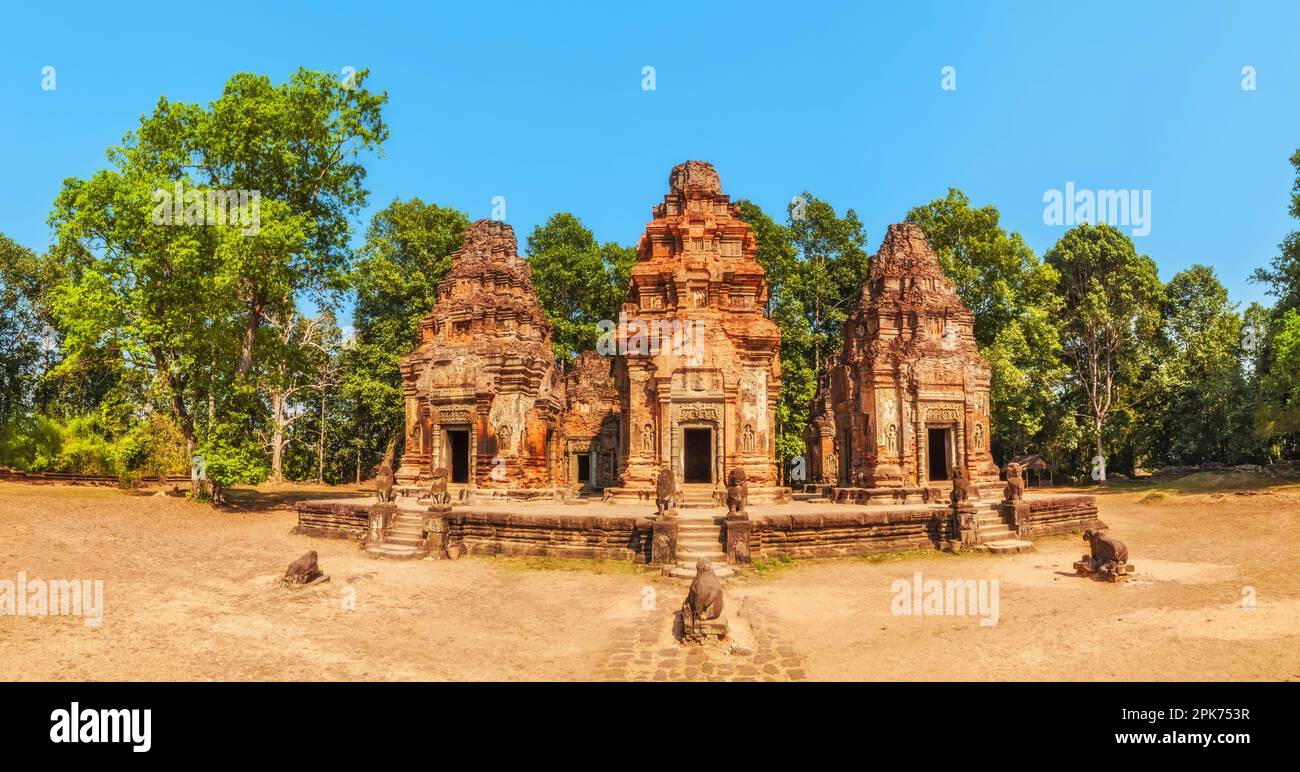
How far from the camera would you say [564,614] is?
9.82m

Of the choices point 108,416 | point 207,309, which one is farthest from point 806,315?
point 108,416

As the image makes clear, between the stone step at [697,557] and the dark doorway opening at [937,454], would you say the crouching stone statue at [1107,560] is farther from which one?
the dark doorway opening at [937,454]

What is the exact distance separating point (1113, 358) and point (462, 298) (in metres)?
31.9

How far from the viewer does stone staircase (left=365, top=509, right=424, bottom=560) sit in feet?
47.0

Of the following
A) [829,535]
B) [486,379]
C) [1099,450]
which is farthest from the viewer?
[1099,450]

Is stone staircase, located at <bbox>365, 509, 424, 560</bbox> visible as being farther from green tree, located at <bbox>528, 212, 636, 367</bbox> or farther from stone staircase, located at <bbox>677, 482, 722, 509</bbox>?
green tree, located at <bbox>528, 212, 636, 367</bbox>

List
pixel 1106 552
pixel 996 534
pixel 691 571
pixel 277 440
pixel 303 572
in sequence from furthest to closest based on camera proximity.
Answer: pixel 277 440 < pixel 996 534 < pixel 691 571 < pixel 1106 552 < pixel 303 572

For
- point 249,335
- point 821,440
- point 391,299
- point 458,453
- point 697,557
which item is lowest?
point 697,557

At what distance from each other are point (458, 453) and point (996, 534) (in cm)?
1706

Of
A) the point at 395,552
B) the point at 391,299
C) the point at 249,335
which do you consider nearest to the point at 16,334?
the point at 391,299

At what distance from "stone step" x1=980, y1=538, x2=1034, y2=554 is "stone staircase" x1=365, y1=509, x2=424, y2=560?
40.3ft

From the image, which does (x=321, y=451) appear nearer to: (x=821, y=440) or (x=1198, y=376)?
(x=821, y=440)
